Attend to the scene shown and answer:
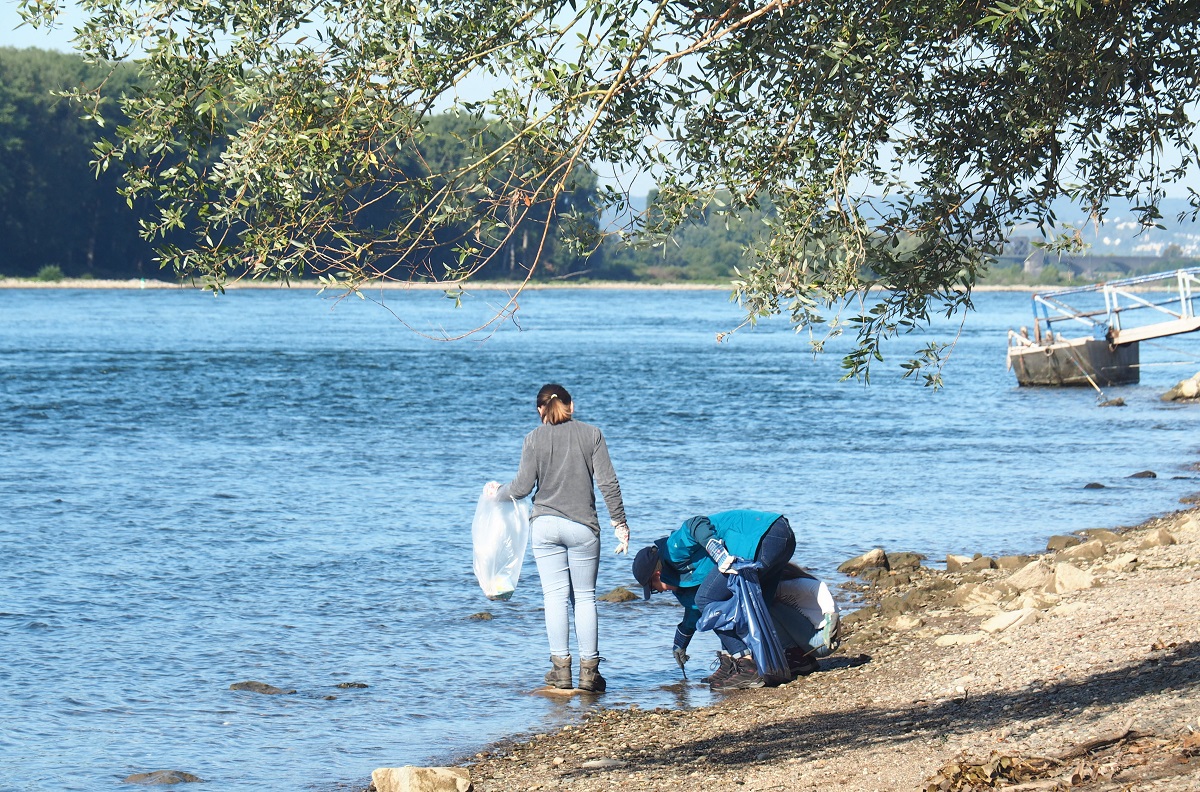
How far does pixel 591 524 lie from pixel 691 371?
3744 centimetres

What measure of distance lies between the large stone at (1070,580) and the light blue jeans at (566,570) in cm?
393

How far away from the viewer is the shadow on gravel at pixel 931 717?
7.21m

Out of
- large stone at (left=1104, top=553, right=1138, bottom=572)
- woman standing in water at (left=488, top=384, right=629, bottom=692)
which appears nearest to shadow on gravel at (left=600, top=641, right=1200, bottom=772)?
woman standing in water at (left=488, top=384, right=629, bottom=692)

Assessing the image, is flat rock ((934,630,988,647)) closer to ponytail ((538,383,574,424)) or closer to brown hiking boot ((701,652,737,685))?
brown hiking boot ((701,652,737,685))

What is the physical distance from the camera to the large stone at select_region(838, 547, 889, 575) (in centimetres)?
1370

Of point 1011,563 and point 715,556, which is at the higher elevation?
point 715,556

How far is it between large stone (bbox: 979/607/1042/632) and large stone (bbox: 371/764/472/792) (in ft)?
13.8

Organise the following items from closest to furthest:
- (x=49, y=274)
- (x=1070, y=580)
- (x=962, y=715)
A: (x=962, y=715) → (x=1070, y=580) → (x=49, y=274)

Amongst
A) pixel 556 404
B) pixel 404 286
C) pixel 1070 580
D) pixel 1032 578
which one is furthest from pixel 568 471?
pixel 1032 578

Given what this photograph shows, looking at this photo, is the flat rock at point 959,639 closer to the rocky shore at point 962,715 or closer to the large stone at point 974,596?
the rocky shore at point 962,715

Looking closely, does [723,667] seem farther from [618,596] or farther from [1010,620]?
[618,596]

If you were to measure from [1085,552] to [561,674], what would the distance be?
5.91 metres

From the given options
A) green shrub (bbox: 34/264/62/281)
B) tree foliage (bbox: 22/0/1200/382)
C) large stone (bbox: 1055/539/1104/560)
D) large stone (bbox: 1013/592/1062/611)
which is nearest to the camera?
tree foliage (bbox: 22/0/1200/382)

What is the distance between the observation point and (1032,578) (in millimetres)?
11562
